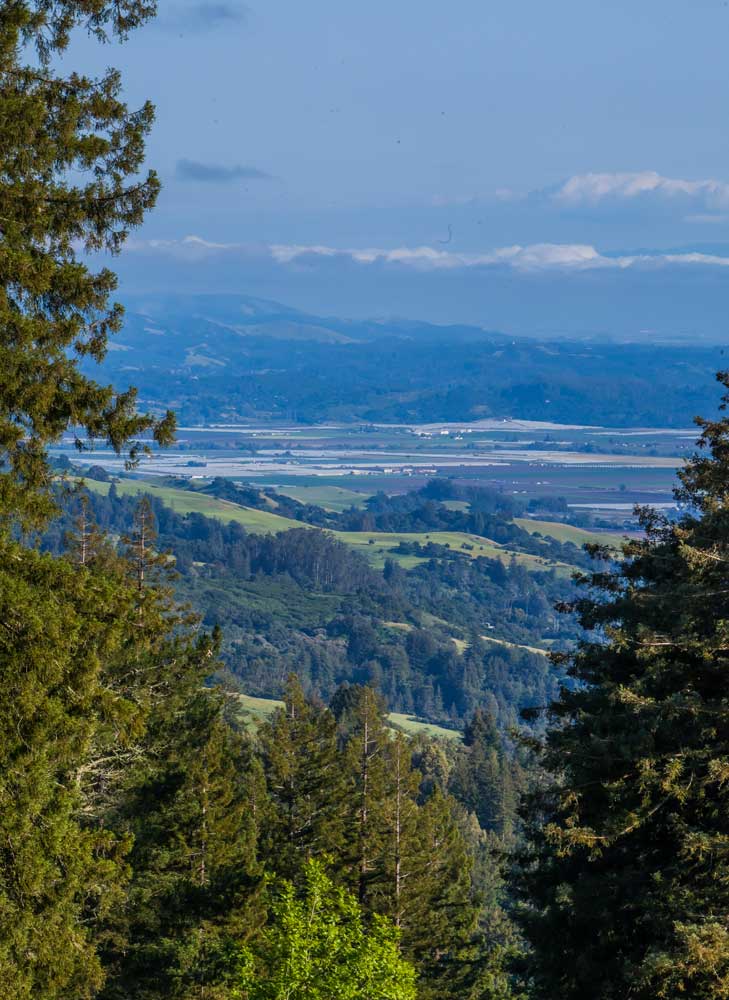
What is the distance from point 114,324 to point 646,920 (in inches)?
393

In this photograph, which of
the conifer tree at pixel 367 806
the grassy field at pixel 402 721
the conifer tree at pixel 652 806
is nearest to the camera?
the conifer tree at pixel 652 806

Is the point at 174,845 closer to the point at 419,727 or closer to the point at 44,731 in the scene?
the point at 44,731

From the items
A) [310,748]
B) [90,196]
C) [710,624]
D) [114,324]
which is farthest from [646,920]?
[310,748]

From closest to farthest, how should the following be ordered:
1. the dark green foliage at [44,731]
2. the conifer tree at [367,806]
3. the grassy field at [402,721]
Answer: the dark green foliage at [44,731] < the conifer tree at [367,806] < the grassy field at [402,721]

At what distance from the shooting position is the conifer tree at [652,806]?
14.8 metres

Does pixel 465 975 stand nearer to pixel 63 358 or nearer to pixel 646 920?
pixel 646 920

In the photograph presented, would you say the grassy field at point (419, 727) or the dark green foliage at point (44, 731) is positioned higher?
the dark green foliage at point (44, 731)

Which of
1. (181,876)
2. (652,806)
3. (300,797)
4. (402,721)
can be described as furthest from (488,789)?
(652,806)

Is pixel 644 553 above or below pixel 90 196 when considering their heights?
below

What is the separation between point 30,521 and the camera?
41.1 ft

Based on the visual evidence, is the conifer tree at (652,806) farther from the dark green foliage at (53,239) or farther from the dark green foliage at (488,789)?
the dark green foliage at (488,789)

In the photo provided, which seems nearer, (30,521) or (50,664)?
(50,664)

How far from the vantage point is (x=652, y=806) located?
15.9 meters

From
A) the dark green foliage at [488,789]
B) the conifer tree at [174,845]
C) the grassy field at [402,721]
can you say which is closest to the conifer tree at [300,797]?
the conifer tree at [174,845]
